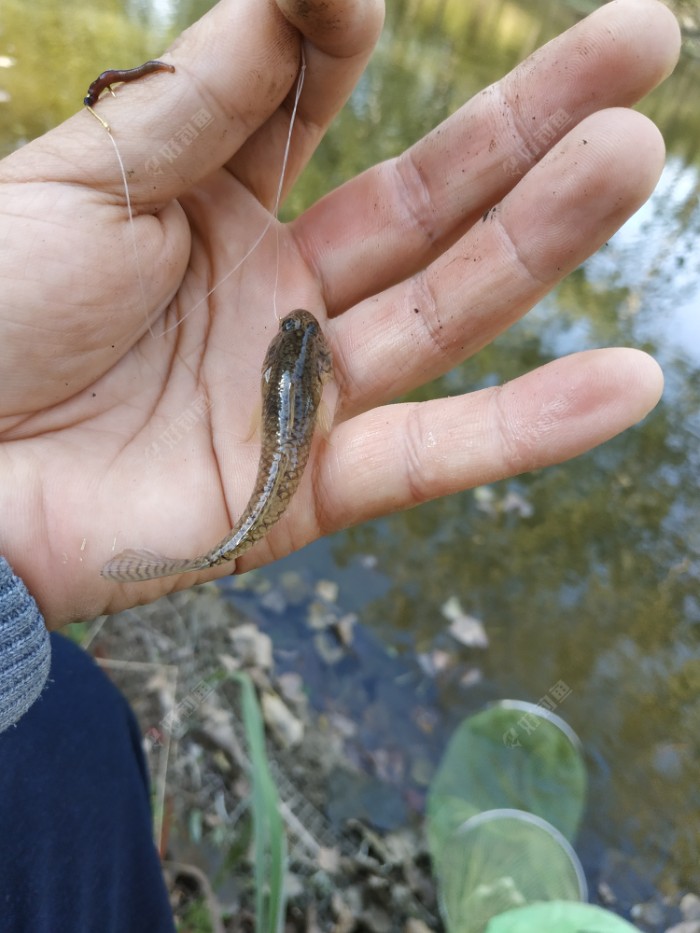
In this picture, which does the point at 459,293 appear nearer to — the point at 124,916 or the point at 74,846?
A: the point at 74,846

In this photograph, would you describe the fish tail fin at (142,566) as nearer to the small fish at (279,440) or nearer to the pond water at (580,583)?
the small fish at (279,440)

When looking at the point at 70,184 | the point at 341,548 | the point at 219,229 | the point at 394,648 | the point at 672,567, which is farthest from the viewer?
the point at 672,567

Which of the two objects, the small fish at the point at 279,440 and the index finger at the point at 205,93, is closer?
the index finger at the point at 205,93

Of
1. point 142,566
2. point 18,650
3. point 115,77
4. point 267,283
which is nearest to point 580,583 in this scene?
point 267,283

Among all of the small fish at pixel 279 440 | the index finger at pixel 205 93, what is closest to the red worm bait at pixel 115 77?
the index finger at pixel 205 93

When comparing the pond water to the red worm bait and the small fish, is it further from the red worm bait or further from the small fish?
the red worm bait

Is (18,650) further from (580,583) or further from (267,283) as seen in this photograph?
(580,583)

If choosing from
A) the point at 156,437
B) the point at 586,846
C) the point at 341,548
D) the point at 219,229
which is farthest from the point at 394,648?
the point at 219,229
